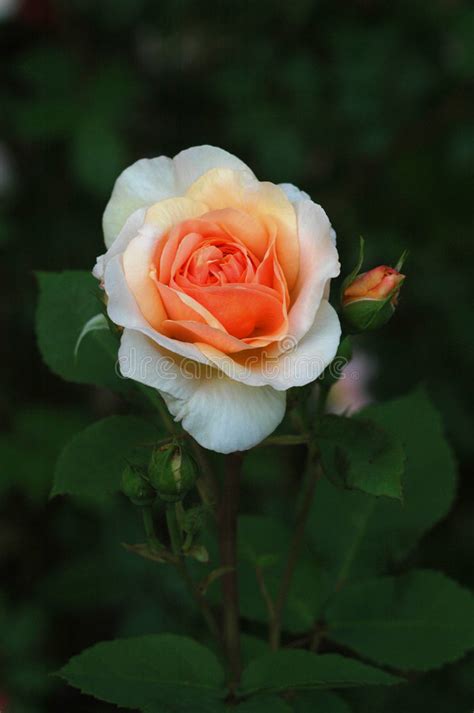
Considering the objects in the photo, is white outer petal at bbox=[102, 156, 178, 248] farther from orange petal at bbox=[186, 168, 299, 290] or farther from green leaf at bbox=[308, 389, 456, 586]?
green leaf at bbox=[308, 389, 456, 586]

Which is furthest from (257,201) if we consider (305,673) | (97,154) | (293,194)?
(97,154)

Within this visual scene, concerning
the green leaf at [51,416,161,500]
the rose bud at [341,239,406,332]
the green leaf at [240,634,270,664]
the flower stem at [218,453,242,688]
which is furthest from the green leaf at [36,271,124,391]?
the green leaf at [240,634,270,664]

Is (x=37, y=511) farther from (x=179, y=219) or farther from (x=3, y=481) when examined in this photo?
(x=179, y=219)

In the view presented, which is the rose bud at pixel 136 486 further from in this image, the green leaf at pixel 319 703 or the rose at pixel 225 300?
the green leaf at pixel 319 703

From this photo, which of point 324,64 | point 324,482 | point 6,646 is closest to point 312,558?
point 324,482

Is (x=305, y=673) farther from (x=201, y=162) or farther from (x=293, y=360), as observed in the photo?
(x=201, y=162)
